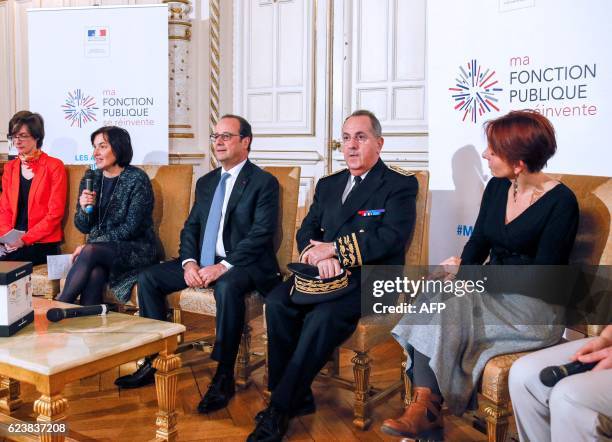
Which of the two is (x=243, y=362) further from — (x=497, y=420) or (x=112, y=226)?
(x=497, y=420)

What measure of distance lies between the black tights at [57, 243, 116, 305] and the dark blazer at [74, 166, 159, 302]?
5 centimetres

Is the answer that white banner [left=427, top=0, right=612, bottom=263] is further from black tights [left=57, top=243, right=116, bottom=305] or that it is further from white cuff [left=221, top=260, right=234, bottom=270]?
black tights [left=57, top=243, right=116, bottom=305]

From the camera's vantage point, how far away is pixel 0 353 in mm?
1876

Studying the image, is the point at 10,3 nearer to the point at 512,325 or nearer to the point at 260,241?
the point at 260,241

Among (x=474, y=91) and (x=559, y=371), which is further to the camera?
(x=474, y=91)

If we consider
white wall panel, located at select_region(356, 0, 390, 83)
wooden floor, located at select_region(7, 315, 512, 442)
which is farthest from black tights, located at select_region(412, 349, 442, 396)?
white wall panel, located at select_region(356, 0, 390, 83)

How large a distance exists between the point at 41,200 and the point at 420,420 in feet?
8.13

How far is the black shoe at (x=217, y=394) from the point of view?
258cm

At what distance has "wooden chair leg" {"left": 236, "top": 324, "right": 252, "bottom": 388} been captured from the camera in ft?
9.46

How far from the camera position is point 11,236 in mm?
3373

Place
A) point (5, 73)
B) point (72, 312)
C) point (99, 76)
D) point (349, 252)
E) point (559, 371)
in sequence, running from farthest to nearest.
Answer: point (5, 73)
point (99, 76)
point (349, 252)
point (72, 312)
point (559, 371)

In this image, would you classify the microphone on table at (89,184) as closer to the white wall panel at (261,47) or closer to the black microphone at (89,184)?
the black microphone at (89,184)

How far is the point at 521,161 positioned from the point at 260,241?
1.23 m

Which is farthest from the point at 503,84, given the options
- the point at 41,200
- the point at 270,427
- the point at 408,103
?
the point at 41,200
